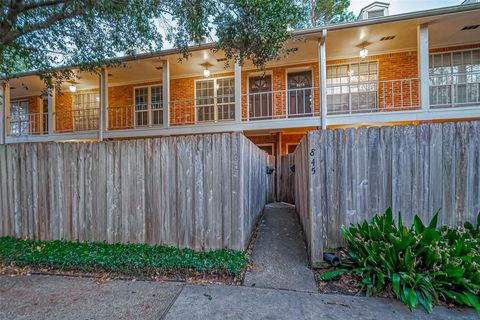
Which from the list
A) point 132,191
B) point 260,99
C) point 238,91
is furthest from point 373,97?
point 132,191

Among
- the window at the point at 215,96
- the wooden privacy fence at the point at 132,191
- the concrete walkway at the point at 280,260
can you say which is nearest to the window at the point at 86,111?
the window at the point at 215,96

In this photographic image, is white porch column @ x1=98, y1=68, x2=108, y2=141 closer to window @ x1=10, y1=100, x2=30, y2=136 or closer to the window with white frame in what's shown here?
window @ x1=10, y1=100, x2=30, y2=136

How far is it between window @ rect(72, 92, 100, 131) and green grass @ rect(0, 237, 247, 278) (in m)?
9.54

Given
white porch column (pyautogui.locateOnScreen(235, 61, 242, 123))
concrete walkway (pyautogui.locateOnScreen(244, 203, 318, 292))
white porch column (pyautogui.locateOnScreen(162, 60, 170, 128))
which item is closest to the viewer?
concrete walkway (pyautogui.locateOnScreen(244, 203, 318, 292))

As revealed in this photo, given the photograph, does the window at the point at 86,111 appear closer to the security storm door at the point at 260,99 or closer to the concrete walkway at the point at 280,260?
the security storm door at the point at 260,99

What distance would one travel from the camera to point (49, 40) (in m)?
6.09

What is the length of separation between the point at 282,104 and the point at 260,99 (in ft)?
3.30

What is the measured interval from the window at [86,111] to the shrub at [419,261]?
12932mm

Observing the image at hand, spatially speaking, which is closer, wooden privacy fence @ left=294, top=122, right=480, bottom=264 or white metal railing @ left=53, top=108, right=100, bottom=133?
wooden privacy fence @ left=294, top=122, right=480, bottom=264

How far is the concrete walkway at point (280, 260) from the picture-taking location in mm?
3326

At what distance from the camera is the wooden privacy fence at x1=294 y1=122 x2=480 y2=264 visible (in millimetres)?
3453

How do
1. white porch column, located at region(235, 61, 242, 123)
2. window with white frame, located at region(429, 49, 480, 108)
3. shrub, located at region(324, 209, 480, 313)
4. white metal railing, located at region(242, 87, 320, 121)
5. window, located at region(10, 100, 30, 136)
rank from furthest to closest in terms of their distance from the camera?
window, located at region(10, 100, 30, 136)
white metal railing, located at region(242, 87, 320, 121)
white porch column, located at region(235, 61, 242, 123)
window with white frame, located at region(429, 49, 480, 108)
shrub, located at region(324, 209, 480, 313)

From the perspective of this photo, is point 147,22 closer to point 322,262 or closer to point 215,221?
point 215,221

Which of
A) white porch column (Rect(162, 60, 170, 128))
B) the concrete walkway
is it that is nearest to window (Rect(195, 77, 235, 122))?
white porch column (Rect(162, 60, 170, 128))
